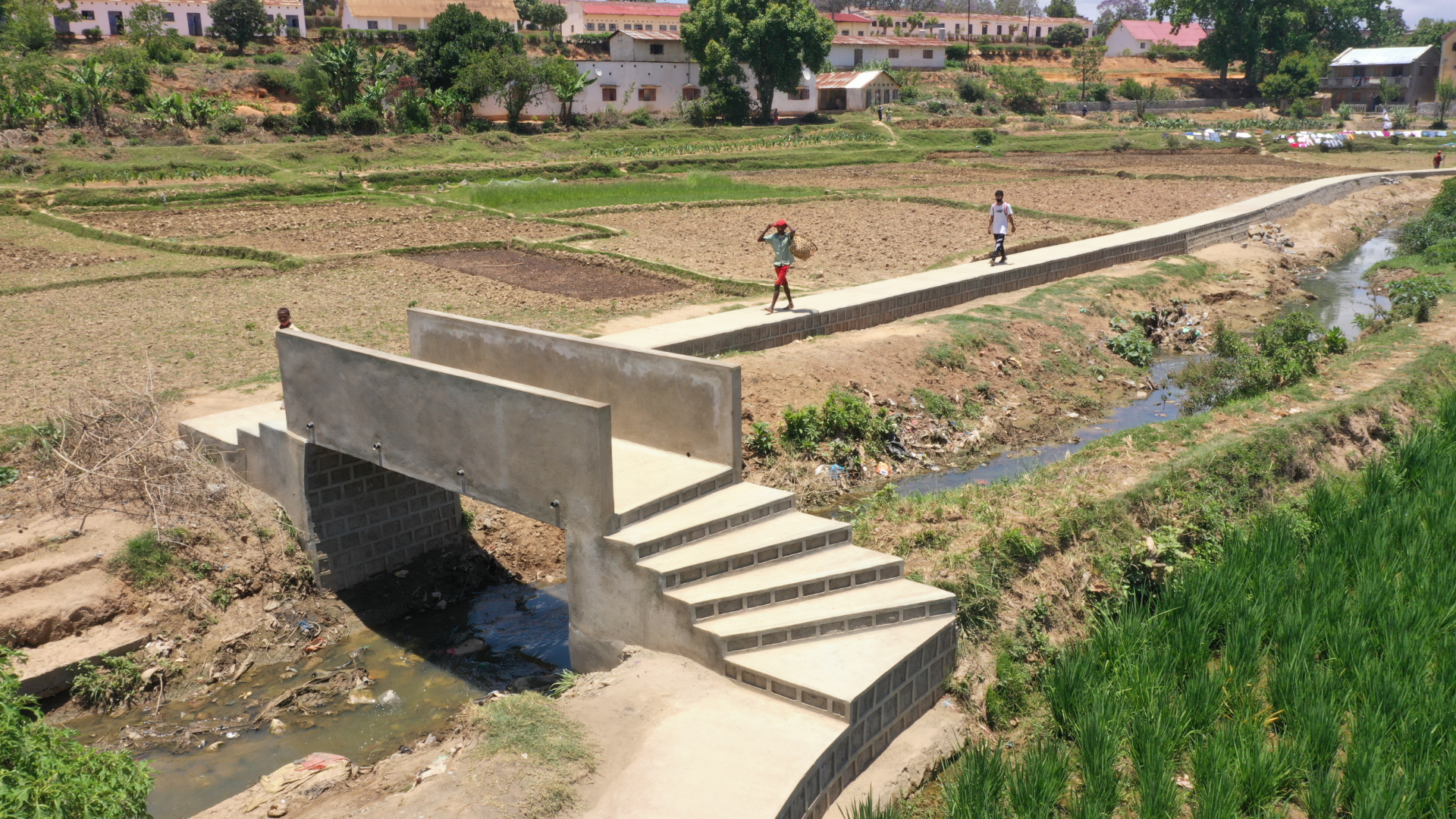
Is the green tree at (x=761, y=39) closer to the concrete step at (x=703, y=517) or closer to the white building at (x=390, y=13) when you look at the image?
the white building at (x=390, y=13)

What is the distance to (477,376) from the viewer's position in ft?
26.0

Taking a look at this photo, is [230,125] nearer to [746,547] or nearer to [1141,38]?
[746,547]

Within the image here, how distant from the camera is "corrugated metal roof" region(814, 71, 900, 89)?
208 ft

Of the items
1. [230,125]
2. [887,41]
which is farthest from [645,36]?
[230,125]

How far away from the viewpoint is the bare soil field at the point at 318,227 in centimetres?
2334

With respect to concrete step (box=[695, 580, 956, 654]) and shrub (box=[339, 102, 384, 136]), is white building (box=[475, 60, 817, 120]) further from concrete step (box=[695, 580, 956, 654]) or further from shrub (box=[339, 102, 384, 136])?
concrete step (box=[695, 580, 956, 654])

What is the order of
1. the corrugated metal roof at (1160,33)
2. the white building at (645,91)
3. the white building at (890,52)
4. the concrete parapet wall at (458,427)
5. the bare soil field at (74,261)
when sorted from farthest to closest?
the corrugated metal roof at (1160,33), the white building at (890,52), the white building at (645,91), the bare soil field at (74,261), the concrete parapet wall at (458,427)

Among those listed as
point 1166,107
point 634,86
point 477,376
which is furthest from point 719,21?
point 477,376

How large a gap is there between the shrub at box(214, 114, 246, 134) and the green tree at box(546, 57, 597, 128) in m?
14.1

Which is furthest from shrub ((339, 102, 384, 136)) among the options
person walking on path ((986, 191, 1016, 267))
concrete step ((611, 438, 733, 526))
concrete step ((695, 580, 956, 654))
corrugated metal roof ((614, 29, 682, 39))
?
concrete step ((695, 580, 956, 654))

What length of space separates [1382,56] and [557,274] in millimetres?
75302

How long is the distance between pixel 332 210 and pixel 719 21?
103ft

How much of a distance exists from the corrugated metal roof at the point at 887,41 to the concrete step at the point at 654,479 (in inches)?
2612

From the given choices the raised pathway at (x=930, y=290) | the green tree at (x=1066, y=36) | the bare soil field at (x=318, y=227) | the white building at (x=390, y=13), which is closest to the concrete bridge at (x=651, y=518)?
the raised pathway at (x=930, y=290)
